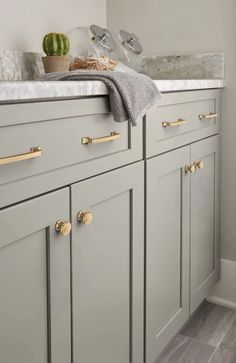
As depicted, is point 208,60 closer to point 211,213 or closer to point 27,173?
point 211,213

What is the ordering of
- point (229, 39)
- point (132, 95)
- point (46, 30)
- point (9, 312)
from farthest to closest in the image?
point (229, 39) → point (46, 30) → point (132, 95) → point (9, 312)

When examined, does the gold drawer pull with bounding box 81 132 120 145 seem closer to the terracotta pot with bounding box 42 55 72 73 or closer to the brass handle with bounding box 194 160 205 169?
the terracotta pot with bounding box 42 55 72 73

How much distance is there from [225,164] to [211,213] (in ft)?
0.79

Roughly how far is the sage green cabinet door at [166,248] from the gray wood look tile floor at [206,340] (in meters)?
0.15

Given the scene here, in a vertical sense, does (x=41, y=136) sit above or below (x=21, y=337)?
above

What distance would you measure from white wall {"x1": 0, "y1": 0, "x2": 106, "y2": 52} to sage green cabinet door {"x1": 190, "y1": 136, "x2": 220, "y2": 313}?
2.44ft

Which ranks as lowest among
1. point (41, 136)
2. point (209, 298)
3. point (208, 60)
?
point (209, 298)

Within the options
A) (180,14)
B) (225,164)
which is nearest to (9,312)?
(225,164)

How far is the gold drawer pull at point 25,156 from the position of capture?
0.97m

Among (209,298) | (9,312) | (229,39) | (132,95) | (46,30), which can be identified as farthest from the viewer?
(209,298)

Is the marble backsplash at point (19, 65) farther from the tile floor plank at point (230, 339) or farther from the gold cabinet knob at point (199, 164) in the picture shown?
the tile floor plank at point (230, 339)

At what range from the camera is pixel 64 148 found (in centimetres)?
117

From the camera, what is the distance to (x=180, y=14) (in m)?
2.26

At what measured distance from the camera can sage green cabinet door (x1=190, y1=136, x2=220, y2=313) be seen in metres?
2.01
